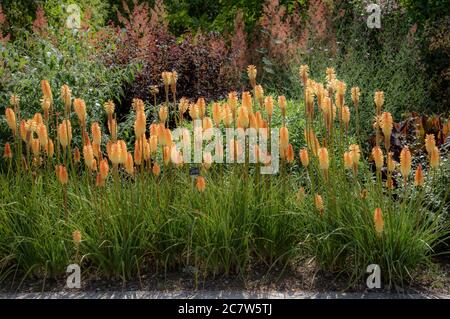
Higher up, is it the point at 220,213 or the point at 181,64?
the point at 181,64

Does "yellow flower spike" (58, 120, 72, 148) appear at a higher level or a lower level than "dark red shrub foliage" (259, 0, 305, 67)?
lower

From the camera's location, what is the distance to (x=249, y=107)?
4492mm

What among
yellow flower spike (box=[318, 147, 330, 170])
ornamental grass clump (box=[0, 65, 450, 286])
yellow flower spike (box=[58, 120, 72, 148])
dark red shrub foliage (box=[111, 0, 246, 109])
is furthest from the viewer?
dark red shrub foliage (box=[111, 0, 246, 109])

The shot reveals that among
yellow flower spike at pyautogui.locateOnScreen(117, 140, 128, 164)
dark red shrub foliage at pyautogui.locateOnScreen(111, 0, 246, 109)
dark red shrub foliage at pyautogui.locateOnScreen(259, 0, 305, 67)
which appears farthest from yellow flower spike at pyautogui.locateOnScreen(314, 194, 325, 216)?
dark red shrub foliage at pyautogui.locateOnScreen(259, 0, 305, 67)

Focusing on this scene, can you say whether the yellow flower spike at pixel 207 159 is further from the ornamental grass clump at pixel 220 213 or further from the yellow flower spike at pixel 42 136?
the yellow flower spike at pixel 42 136

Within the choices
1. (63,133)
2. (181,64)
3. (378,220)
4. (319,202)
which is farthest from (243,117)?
(181,64)

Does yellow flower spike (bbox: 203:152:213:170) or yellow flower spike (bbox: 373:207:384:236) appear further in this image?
yellow flower spike (bbox: 203:152:213:170)

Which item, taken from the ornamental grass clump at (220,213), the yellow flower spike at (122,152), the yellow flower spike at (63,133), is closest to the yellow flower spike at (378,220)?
the ornamental grass clump at (220,213)

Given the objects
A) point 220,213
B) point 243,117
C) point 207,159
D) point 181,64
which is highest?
point 181,64

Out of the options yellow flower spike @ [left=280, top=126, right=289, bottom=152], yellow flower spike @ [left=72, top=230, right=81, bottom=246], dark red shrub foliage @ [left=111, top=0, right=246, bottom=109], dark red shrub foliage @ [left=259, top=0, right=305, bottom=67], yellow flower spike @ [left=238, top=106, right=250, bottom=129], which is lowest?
yellow flower spike @ [left=72, top=230, right=81, bottom=246]

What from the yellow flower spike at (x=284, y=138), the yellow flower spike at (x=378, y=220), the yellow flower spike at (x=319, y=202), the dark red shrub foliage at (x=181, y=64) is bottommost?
the yellow flower spike at (x=378, y=220)

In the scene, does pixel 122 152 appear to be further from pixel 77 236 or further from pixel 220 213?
pixel 220 213

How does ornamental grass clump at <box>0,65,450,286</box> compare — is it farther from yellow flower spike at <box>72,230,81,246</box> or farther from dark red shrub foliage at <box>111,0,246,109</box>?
dark red shrub foliage at <box>111,0,246,109</box>

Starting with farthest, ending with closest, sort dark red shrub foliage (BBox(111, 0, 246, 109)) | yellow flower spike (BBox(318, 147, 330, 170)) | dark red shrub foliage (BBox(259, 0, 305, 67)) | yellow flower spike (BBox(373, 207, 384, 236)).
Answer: dark red shrub foliage (BBox(259, 0, 305, 67)) → dark red shrub foliage (BBox(111, 0, 246, 109)) → yellow flower spike (BBox(318, 147, 330, 170)) → yellow flower spike (BBox(373, 207, 384, 236))
